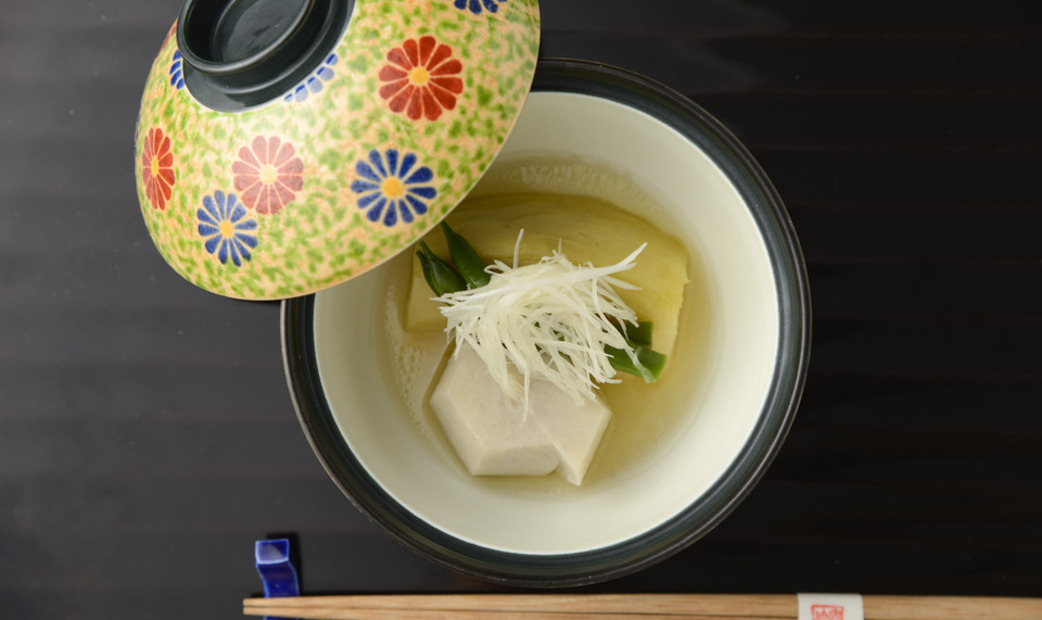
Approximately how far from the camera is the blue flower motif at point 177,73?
509 mm

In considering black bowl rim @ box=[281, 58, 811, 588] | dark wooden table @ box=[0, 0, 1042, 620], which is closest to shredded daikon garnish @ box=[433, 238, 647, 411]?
black bowl rim @ box=[281, 58, 811, 588]

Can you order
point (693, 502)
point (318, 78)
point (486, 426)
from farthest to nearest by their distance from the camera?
1. point (486, 426)
2. point (693, 502)
3. point (318, 78)

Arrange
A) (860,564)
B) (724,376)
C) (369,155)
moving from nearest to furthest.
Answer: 1. (369,155)
2. (724,376)
3. (860,564)

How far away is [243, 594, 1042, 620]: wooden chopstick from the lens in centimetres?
74

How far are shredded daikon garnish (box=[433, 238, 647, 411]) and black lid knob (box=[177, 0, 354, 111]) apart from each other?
0.90 feet

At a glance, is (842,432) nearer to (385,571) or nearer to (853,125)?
(853,125)

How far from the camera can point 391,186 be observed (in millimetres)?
480

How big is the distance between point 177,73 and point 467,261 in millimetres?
301

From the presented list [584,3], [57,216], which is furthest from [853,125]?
[57,216]

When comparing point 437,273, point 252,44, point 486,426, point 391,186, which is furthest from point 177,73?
point 486,426

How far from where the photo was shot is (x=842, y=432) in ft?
2.55

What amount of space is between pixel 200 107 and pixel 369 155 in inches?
5.1

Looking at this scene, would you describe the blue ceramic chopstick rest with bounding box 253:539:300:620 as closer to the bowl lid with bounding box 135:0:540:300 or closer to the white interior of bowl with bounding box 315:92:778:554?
the white interior of bowl with bounding box 315:92:778:554

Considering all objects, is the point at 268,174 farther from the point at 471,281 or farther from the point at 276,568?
the point at 276,568
